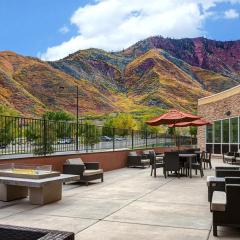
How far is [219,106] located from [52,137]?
16.9 m

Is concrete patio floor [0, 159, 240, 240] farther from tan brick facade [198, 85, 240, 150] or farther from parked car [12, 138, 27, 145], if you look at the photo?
tan brick facade [198, 85, 240, 150]

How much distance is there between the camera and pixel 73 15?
532 ft

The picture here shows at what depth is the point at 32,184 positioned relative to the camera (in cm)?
735

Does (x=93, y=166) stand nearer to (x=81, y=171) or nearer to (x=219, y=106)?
(x=81, y=171)

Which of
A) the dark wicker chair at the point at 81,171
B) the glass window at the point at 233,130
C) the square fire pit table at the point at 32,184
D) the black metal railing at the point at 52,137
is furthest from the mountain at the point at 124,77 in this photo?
the square fire pit table at the point at 32,184

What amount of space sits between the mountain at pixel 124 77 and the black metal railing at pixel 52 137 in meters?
103

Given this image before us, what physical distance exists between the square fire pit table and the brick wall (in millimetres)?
16656

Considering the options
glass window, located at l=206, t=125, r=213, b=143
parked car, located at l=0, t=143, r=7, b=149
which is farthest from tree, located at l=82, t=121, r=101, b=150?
glass window, located at l=206, t=125, r=213, b=143

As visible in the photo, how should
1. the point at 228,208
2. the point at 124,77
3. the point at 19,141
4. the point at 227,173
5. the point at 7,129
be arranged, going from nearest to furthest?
the point at 228,208
the point at 227,173
the point at 7,129
the point at 19,141
the point at 124,77

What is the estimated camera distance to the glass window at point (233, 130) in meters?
23.1

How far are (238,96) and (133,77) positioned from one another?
146364 mm

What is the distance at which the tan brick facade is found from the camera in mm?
23156

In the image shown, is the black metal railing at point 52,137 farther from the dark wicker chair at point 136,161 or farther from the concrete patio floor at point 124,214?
the concrete patio floor at point 124,214

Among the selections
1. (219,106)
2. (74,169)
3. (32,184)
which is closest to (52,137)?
(74,169)
